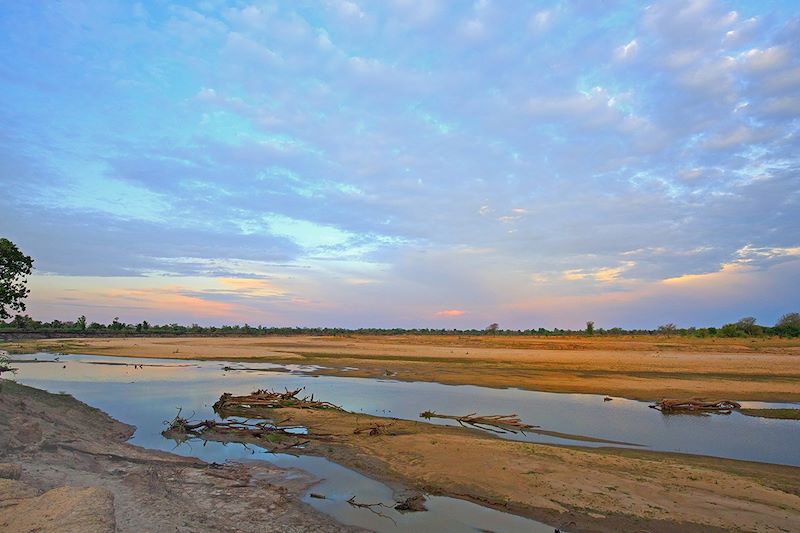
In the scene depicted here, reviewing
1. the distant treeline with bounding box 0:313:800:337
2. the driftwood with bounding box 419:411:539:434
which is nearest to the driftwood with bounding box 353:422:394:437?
the driftwood with bounding box 419:411:539:434

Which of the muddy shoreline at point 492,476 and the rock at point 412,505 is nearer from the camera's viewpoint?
the muddy shoreline at point 492,476

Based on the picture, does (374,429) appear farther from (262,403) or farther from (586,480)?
(262,403)

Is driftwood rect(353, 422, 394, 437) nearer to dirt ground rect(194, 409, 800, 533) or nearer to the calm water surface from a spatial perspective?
dirt ground rect(194, 409, 800, 533)

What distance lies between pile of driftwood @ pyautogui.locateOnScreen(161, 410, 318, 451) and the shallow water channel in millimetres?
729

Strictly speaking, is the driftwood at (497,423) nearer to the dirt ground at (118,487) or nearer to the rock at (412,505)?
the rock at (412,505)

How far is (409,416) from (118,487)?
557 inches

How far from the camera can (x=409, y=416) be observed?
901 inches

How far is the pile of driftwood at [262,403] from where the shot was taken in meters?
23.8

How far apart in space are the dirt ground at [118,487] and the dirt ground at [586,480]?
12.2ft

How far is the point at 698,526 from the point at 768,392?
26.8 m

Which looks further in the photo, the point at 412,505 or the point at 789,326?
the point at 789,326

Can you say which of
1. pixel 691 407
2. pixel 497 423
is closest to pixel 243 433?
pixel 497 423

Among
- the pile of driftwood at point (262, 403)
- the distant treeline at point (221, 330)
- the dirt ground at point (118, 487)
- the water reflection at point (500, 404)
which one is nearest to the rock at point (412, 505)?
the dirt ground at point (118, 487)

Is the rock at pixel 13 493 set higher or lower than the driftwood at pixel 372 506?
higher
